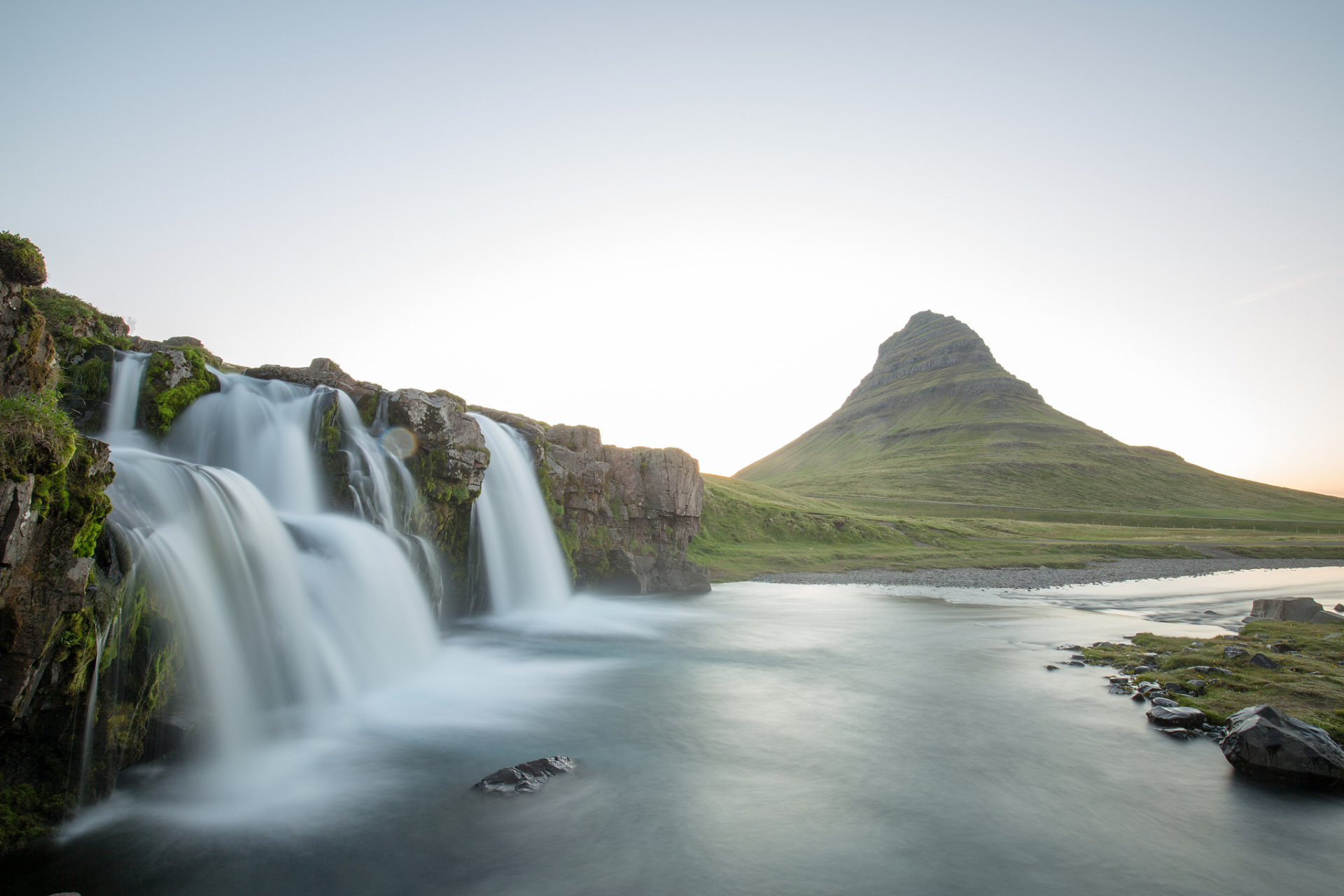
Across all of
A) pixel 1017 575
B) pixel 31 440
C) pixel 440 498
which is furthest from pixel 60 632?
pixel 1017 575

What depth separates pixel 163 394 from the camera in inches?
863

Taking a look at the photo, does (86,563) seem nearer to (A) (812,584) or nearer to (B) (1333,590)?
(A) (812,584)

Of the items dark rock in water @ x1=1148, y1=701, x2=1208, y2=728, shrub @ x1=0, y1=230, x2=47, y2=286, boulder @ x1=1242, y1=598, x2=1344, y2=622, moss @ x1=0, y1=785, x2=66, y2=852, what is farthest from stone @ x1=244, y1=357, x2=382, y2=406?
boulder @ x1=1242, y1=598, x2=1344, y2=622

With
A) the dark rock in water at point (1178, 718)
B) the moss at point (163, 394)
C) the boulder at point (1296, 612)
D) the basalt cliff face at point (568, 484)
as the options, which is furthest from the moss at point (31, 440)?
the boulder at point (1296, 612)

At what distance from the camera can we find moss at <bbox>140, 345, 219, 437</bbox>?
21672 mm

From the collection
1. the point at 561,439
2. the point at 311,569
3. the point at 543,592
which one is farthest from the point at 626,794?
the point at 561,439

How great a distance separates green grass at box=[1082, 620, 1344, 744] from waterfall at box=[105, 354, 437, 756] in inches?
873

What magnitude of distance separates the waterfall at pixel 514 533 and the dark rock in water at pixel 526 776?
19.8 metres

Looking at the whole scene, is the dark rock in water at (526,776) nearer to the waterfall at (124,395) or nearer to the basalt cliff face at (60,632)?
the basalt cliff face at (60,632)

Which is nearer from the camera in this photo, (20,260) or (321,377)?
(20,260)

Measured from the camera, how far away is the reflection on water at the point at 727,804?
9.44 m

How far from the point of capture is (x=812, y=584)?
170ft

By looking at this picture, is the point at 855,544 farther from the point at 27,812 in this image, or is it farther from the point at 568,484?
the point at 27,812

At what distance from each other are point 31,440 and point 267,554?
788 centimetres
